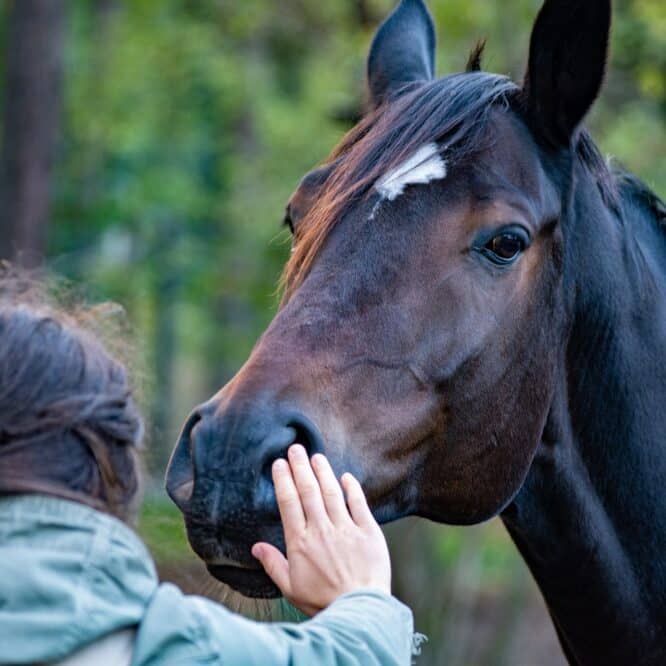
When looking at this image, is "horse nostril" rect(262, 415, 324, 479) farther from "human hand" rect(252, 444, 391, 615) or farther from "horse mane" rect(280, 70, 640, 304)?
"horse mane" rect(280, 70, 640, 304)

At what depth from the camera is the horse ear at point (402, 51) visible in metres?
4.24

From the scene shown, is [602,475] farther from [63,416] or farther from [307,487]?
[63,416]

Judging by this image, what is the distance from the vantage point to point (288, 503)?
8.22 ft

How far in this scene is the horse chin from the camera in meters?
2.83

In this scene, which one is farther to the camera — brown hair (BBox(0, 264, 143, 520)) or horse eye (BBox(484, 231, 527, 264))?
horse eye (BBox(484, 231, 527, 264))

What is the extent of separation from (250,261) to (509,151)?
1247 cm

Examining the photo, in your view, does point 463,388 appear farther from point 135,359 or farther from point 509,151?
point 135,359

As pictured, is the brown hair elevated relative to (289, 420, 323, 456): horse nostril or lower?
elevated

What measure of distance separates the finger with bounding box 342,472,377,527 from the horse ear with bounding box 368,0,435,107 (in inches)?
72.8

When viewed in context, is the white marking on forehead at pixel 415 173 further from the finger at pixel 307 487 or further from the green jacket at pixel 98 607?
the green jacket at pixel 98 607

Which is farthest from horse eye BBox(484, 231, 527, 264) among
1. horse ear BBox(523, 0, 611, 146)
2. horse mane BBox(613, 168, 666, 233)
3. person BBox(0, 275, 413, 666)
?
person BBox(0, 275, 413, 666)

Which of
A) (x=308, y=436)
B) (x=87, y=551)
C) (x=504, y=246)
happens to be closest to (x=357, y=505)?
(x=308, y=436)

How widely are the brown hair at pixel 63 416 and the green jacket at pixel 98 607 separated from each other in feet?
0.18

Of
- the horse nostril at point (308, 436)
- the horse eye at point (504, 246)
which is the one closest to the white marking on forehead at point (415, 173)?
the horse eye at point (504, 246)
